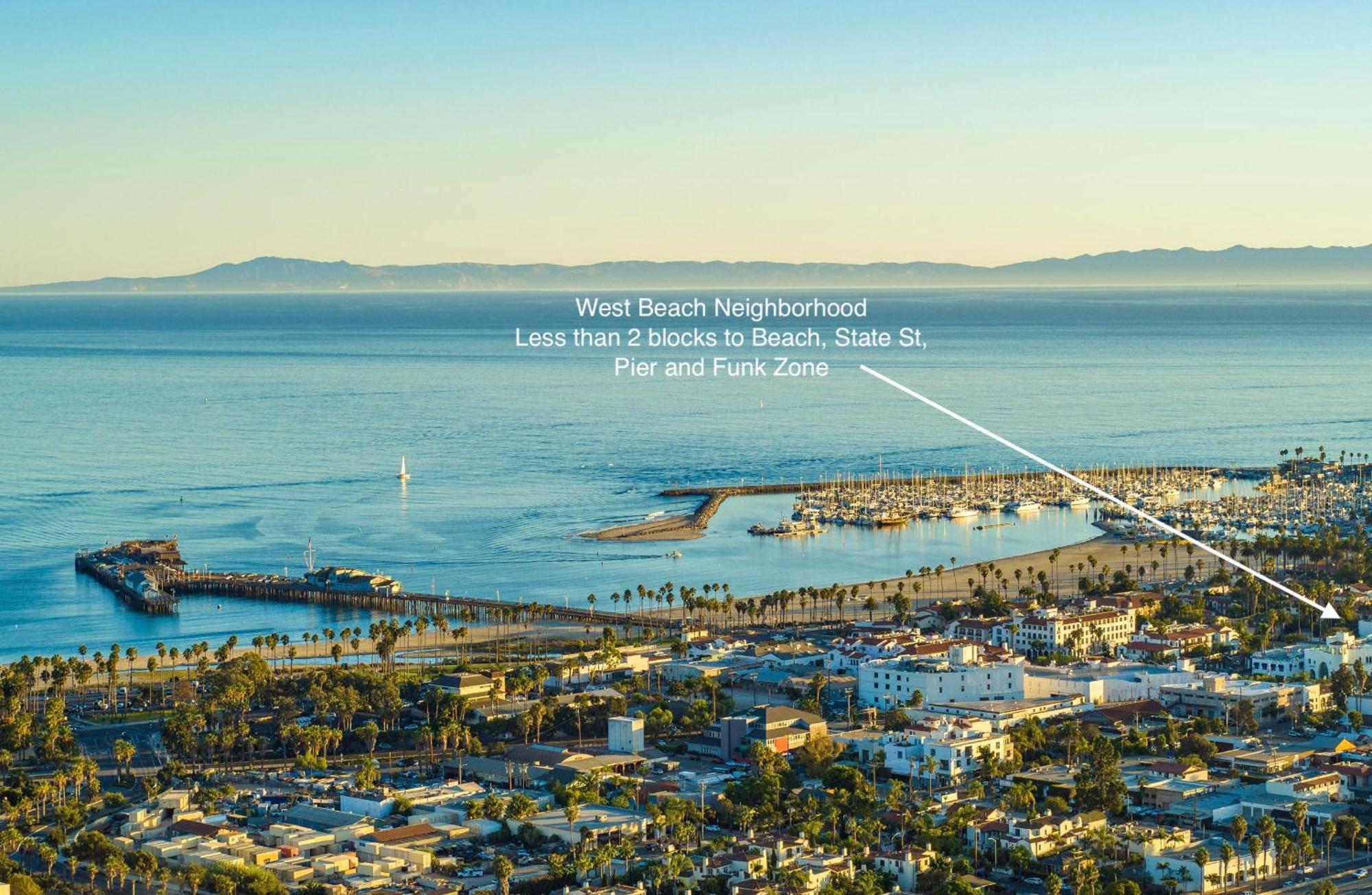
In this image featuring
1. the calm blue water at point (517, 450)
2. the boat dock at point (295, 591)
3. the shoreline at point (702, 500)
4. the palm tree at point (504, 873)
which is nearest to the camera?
the palm tree at point (504, 873)

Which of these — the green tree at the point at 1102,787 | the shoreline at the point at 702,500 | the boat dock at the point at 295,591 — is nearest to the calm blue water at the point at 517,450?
the boat dock at the point at 295,591

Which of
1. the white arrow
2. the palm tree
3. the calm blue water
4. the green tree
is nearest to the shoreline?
the calm blue water

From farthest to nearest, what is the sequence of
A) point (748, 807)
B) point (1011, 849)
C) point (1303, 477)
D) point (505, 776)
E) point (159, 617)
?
point (1303, 477), point (159, 617), point (505, 776), point (748, 807), point (1011, 849)

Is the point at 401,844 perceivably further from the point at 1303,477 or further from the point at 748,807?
the point at 1303,477

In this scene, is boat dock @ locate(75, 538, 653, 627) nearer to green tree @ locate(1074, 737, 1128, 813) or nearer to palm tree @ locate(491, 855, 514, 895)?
green tree @ locate(1074, 737, 1128, 813)

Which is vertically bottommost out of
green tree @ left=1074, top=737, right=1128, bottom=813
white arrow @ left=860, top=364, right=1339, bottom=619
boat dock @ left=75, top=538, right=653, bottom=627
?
boat dock @ left=75, top=538, right=653, bottom=627

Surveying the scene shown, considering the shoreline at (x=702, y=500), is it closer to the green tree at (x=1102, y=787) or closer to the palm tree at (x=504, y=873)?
the green tree at (x=1102, y=787)

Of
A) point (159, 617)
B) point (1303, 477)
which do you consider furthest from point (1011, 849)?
point (1303, 477)
